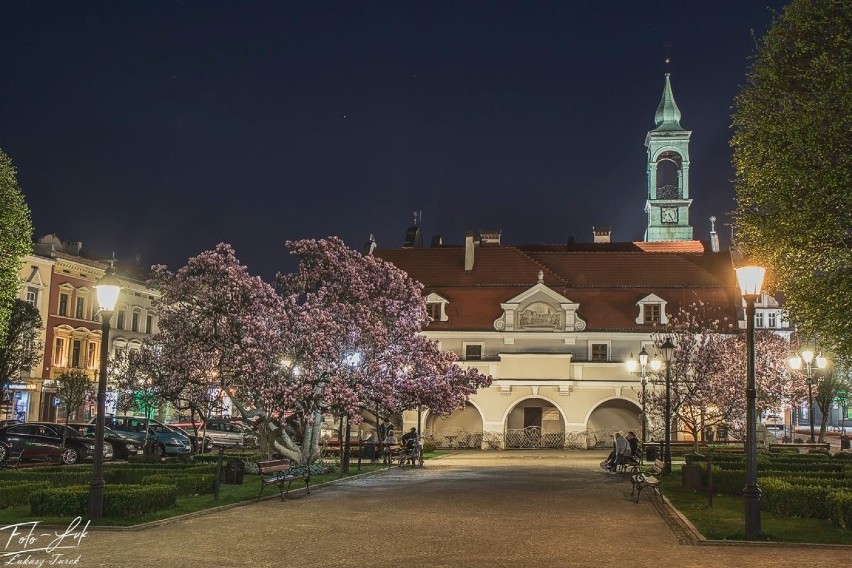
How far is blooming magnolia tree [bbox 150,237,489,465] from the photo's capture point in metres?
31.4

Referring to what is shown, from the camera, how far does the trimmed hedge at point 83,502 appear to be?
1870 cm

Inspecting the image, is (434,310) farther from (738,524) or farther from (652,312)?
(738,524)

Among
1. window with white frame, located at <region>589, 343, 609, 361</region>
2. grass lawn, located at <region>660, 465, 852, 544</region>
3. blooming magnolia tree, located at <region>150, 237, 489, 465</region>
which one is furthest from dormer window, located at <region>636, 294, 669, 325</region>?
grass lawn, located at <region>660, 465, 852, 544</region>

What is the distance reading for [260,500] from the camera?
2352 cm

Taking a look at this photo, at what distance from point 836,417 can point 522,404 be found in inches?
2909

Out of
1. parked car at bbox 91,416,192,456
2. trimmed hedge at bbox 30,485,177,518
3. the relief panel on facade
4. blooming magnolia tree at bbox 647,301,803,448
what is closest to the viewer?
trimmed hedge at bbox 30,485,177,518

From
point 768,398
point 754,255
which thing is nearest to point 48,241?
point 768,398

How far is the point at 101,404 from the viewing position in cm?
1927

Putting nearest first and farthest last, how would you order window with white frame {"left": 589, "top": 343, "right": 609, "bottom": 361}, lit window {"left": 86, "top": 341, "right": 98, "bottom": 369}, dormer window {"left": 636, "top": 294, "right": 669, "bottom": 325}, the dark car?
the dark car, window with white frame {"left": 589, "top": 343, "right": 609, "bottom": 361}, dormer window {"left": 636, "top": 294, "right": 669, "bottom": 325}, lit window {"left": 86, "top": 341, "right": 98, "bottom": 369}

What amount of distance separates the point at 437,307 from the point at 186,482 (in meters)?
41.9

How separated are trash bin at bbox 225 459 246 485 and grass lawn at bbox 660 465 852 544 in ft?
40.2

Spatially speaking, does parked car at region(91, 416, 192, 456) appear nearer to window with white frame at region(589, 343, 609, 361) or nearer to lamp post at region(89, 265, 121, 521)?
lamp post at region(89, 265, 121, 521)

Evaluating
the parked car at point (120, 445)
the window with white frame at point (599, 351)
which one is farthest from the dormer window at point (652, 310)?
the parked car at point (120, 445)

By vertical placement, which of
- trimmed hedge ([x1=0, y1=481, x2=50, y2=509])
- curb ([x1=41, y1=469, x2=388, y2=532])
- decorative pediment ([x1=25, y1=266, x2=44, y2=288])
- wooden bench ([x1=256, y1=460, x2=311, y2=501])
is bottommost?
curb ([x1=41, y1=469, x2=388, y2=532])
